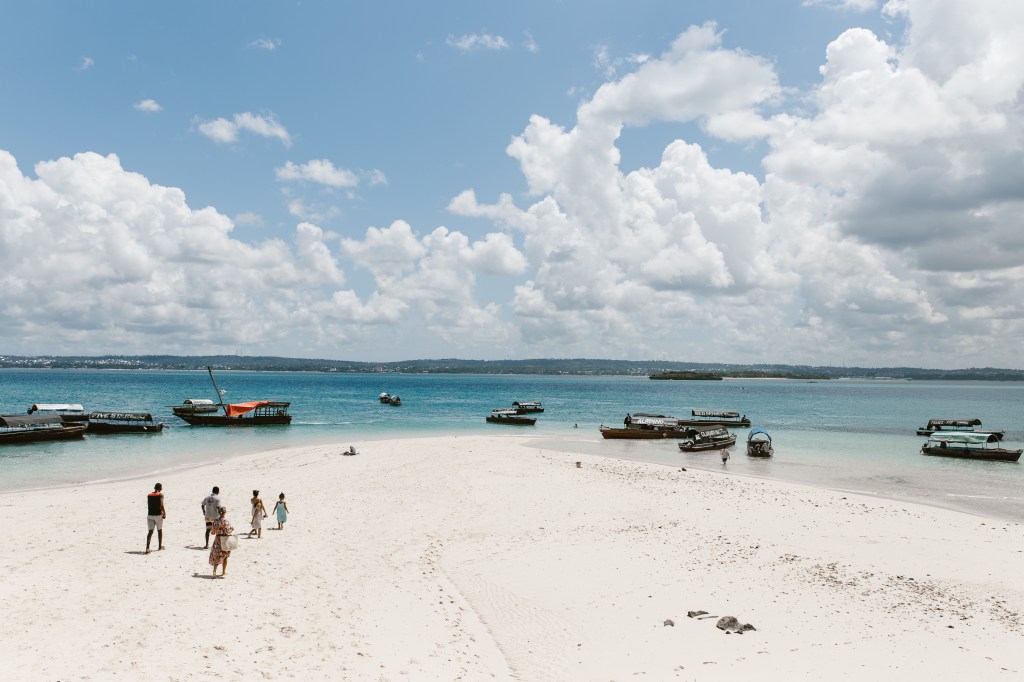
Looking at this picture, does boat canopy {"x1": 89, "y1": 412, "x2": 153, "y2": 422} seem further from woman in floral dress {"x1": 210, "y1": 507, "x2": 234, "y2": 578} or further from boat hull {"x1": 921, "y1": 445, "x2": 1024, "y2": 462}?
boat hull {"x1": 921, "y1": 445, "x2": 1024, "y2": 462}

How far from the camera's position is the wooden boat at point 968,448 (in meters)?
48.2

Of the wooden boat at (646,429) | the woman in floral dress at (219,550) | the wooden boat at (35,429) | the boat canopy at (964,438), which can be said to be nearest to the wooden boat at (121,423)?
the wooden boat at (35,429)

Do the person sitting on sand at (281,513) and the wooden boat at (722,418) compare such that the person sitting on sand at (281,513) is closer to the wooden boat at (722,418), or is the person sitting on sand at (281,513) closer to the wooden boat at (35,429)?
the wooden boat at (35,429)

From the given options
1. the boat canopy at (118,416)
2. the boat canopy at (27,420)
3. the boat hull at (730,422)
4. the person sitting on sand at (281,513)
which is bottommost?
the boat hull at (730,422)

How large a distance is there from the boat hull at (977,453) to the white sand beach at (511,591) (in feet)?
91.2

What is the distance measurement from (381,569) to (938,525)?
71.4 ft

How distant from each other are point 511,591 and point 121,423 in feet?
200

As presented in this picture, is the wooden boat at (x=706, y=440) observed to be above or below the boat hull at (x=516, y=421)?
above

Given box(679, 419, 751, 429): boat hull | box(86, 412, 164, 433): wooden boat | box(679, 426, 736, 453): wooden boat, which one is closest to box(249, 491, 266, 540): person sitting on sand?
box(679, 426, 736, 453): wooden boat

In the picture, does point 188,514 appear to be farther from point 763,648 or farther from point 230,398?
point 230,398

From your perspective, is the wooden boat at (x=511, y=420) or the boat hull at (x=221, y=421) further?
the wooden boat at (x=511, y=420)

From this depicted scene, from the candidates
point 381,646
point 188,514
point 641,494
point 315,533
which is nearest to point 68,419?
point 188,514

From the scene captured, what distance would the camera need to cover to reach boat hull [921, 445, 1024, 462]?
47.9 metres

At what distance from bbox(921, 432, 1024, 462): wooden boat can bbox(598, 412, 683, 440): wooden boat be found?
21763 mm
